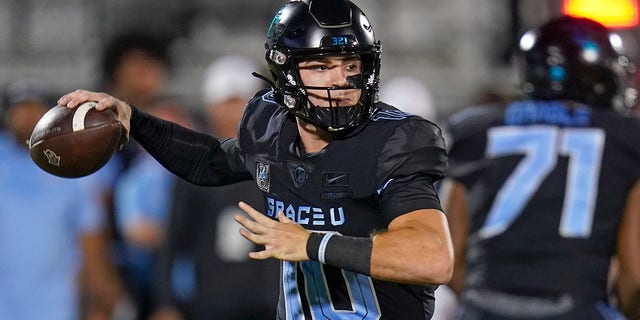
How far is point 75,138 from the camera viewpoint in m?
4.71

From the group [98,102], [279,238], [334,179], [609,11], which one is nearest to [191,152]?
[98,102]

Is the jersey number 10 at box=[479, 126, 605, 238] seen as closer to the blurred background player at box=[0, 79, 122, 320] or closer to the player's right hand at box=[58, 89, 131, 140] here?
the player's right hand at box=[58, 89, 131, 140]

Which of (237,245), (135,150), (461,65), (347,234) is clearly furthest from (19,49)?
(347,234)

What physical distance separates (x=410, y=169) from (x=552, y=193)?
1184 mm

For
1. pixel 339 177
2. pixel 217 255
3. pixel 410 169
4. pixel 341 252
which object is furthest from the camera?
pixel 217 255

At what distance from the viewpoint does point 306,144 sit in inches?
185

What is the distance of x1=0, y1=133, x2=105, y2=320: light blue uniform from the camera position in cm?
744

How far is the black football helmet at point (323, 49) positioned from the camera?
453 cm

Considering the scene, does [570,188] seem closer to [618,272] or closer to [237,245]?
[618,272]

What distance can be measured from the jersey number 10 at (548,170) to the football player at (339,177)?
0.91 meters

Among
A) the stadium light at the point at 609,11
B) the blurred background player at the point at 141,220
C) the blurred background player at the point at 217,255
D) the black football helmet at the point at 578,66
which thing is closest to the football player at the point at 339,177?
the black football helmet at the point at 578,66

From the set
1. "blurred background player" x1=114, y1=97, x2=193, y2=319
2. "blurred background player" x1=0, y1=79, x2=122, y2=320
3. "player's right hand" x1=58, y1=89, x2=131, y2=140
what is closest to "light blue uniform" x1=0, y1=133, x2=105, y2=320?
"blurred background player" x1=0, y1=79, x2=122, y2=320

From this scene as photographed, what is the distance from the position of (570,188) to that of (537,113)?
342mm

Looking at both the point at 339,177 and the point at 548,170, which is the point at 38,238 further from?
the point at 339,177
